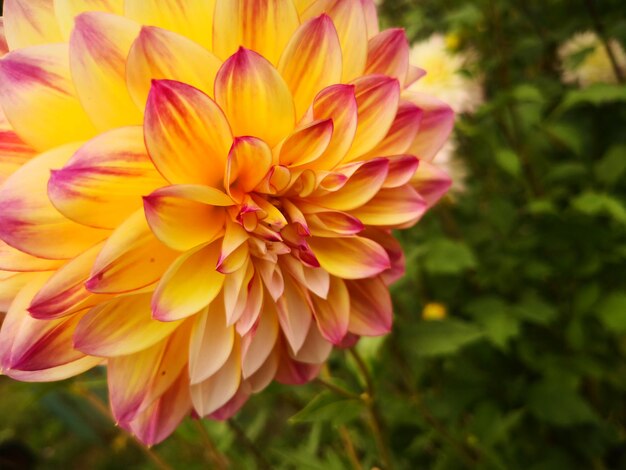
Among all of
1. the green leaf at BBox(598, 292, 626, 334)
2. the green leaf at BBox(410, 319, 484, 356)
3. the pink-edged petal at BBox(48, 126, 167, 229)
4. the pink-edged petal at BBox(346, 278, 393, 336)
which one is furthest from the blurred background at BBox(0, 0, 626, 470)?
the pink-edged petal at BBox(48, 126, 167, 229)

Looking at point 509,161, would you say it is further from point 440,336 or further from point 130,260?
point 130,260

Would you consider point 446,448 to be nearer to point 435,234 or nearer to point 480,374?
point 480,374

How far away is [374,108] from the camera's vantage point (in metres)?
0.65

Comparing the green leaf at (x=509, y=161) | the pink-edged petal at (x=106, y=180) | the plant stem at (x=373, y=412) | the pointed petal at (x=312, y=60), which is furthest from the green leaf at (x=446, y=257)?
the pink-edged petal at (x=106, y=180)

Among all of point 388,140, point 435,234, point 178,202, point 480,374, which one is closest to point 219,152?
point 178,202

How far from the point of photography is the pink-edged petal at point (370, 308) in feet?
2.27

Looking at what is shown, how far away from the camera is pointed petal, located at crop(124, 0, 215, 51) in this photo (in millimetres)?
575

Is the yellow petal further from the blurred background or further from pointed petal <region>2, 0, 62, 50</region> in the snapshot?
the blurred background

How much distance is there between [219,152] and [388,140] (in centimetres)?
20

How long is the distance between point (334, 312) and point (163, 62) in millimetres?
309

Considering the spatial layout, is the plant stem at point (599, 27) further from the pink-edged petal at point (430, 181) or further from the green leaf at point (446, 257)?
the pink-edged petal at point (430, 181)

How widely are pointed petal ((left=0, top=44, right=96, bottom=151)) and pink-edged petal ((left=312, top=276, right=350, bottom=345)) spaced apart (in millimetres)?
306

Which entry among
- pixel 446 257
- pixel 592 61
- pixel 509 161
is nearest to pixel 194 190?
pixel 446 257

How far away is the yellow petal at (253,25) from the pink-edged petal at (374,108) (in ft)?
0.30
